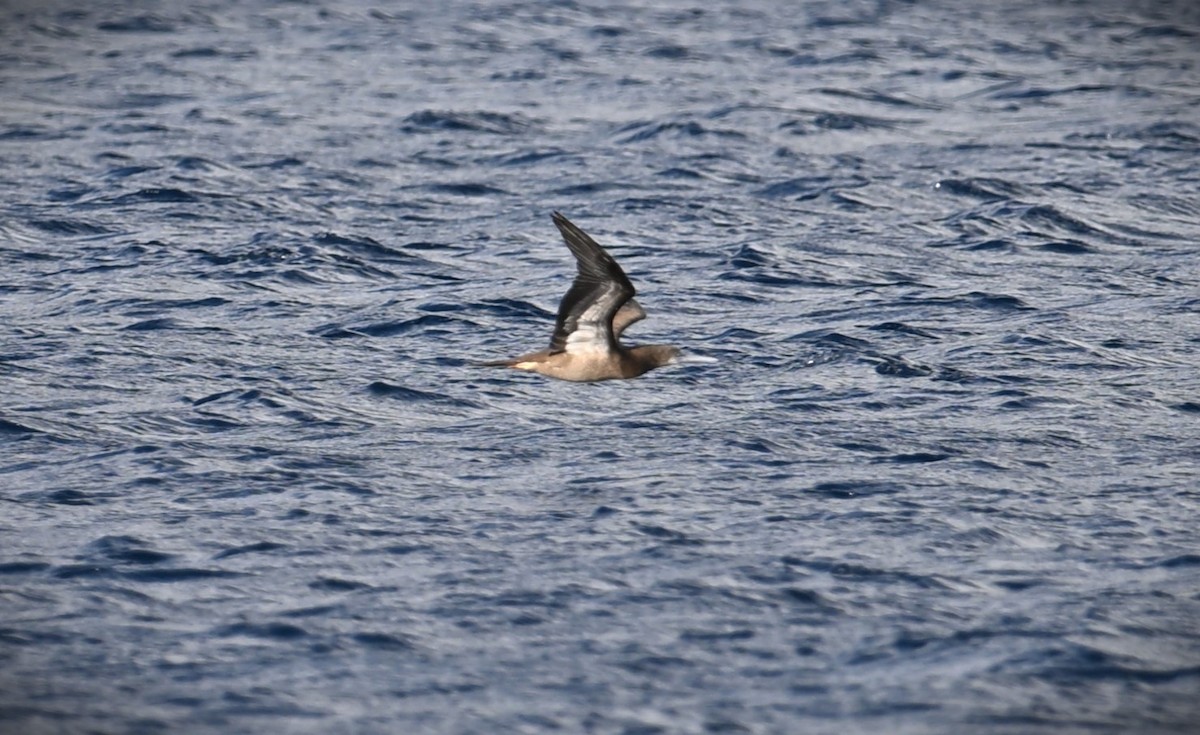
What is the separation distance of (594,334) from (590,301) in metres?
0.33

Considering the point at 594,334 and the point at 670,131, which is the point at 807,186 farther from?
the point at 594,334

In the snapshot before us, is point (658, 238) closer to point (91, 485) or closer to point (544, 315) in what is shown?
point (544, 315)

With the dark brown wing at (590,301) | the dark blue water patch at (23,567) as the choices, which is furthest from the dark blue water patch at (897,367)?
the dark blue water patch at (23,567)

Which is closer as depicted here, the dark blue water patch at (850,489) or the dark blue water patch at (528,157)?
the dark blue water patch at (850,489)

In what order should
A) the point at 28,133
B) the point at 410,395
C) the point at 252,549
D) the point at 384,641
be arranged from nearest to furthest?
the point at 384,641
the point at 252,549
the point at 410,395
the point at 28,133

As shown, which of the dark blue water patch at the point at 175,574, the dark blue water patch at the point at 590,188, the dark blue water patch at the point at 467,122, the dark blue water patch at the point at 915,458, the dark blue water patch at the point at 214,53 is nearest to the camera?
the dark blue water patch at the point at 175,574

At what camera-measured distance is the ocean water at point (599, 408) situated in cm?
908

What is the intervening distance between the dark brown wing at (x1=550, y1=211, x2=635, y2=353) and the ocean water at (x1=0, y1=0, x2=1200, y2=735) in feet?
3.29

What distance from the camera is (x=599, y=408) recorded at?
1295cm

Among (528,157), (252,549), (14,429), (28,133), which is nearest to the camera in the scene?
(252,549)

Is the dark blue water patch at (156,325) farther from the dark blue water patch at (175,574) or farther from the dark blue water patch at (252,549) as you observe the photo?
the dark blue water patch at (175,574)

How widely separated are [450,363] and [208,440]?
237cm

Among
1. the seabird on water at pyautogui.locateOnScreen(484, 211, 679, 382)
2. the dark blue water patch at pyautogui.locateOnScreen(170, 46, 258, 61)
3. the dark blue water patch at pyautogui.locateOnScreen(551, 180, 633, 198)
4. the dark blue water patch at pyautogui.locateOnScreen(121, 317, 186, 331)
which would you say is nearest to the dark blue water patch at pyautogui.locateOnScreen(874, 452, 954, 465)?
the seabird on water at pyautogui.locateOnScreen(484, 211, 679, 382)

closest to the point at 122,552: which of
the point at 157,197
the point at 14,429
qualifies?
the point at 14,429
